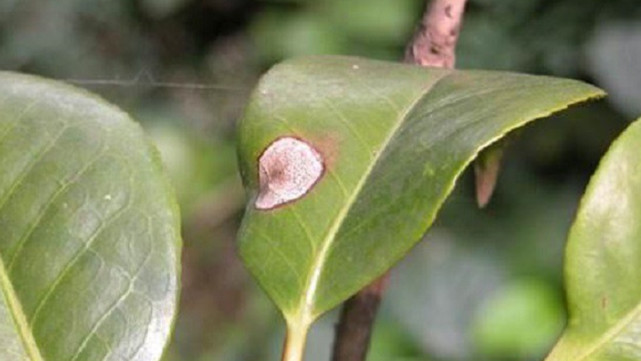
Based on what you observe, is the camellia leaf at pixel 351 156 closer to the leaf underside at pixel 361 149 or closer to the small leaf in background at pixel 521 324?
the leaf underside at pixel 361 149

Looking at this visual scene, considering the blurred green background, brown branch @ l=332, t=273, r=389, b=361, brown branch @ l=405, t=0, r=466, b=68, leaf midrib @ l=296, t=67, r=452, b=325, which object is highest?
brown branch @ l=405, t=0, r=466, b=68

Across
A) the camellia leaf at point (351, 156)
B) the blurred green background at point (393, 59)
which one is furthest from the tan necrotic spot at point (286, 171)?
the blurred green background at point (393, 59)

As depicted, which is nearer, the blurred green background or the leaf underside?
the leaf underside

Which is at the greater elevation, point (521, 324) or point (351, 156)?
point (351, 156)

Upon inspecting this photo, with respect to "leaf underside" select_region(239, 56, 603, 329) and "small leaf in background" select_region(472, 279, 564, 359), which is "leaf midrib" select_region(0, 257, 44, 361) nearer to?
"leaf underside" select_region(239, 56, 603, 329)

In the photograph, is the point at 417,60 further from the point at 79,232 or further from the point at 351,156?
the point at 79,232

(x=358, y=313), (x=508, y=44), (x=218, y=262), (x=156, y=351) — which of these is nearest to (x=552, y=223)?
(x=508, y=44)

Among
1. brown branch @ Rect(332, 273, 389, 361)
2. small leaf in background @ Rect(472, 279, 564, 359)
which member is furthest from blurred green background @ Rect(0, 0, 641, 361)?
brown branch @ Rect(332, 273, 389, 361)

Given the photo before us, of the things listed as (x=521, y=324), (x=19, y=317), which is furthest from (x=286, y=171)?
(x=521, y=324)
